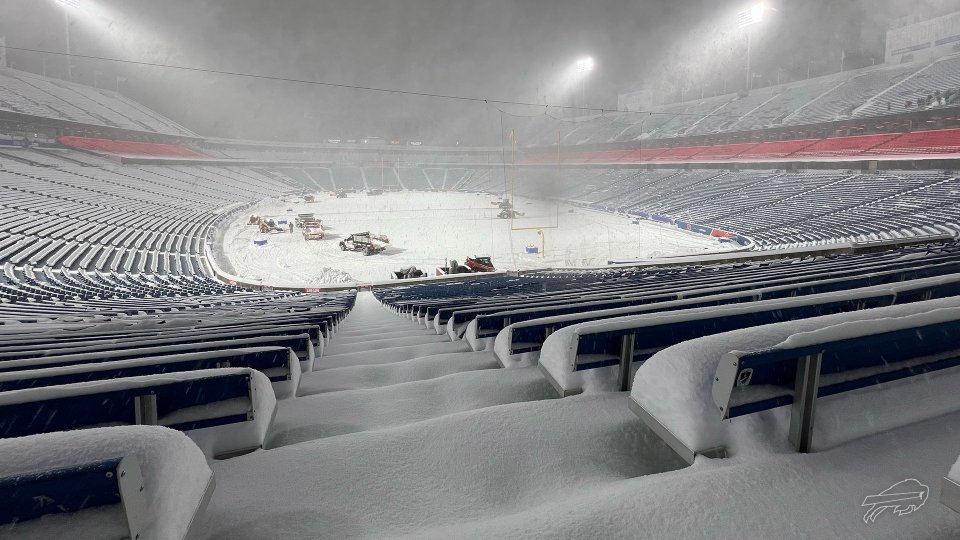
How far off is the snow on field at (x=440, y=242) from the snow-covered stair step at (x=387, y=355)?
15.3m

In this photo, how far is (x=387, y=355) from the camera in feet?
12.5

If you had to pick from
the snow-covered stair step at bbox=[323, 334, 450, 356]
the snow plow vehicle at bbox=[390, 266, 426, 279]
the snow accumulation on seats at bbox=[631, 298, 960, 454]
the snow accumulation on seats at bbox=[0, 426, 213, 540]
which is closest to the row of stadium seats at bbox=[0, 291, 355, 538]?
the snow accumulation on seats at bbox=[0, 426, 213, 540]

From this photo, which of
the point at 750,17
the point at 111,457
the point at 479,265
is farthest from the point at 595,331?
the point at 750,17

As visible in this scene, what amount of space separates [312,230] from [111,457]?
2949 centimetres

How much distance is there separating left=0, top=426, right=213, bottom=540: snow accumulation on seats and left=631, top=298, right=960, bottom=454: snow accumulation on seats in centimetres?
136

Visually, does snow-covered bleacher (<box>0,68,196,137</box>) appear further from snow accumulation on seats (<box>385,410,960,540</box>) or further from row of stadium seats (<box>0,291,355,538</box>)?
snow accumulation on seats (<box>385,410,960,540</box>)

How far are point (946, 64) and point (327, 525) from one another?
4923 centimetres

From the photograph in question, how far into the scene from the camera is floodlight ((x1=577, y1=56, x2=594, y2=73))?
66.6 metres

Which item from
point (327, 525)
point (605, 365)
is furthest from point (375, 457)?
point (605, 365)

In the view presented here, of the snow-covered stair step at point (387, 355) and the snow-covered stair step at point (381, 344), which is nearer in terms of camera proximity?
the snow-covered stair step at point (387, 355)

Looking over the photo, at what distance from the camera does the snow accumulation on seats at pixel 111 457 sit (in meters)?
0.88

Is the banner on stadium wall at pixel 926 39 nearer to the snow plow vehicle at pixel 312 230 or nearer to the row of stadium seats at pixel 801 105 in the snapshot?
the row of stadium seats at pixel 801 105

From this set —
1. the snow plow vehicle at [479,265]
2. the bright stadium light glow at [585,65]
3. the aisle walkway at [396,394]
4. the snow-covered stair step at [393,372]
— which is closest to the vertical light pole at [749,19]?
the bright stadium light glow at [585,65]

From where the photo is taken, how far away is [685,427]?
1.43m
